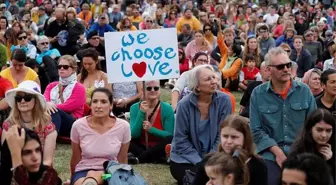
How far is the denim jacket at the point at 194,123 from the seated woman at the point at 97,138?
56cm

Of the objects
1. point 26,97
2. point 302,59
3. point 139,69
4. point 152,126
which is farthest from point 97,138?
point 302,59

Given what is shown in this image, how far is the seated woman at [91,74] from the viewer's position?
10094mm

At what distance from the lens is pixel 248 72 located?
46.0 ft

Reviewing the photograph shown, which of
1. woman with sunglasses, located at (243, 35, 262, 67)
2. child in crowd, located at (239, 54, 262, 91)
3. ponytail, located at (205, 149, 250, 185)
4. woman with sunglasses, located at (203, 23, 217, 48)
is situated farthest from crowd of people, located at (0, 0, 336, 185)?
woman with sunglasses, located at (203, 23, 217, 48)

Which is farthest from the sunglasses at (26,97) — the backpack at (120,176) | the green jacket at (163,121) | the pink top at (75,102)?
the pink top at (75,102)

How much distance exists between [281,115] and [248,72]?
7.12 m

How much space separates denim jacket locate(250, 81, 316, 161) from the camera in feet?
22.7

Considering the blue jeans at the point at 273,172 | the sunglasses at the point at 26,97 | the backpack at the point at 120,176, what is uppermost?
the sunglasses at the point at 26,97

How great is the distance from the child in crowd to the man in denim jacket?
6622 millimetres

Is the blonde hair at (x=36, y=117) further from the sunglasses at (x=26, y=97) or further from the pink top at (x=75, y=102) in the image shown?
the pink top at (x=75, y=102)

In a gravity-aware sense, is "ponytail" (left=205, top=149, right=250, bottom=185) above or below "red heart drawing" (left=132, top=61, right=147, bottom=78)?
below

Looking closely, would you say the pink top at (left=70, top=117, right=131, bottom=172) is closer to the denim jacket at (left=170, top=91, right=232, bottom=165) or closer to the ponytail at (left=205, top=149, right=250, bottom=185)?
the denim jacket at (left=170, top=91, right=232, bottom=165)

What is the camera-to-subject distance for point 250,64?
1382 cm

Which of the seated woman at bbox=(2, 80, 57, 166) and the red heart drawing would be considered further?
the red heart drawing
